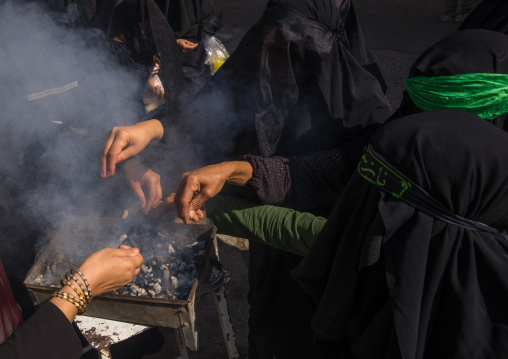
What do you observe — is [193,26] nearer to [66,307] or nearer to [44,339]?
[66,307]

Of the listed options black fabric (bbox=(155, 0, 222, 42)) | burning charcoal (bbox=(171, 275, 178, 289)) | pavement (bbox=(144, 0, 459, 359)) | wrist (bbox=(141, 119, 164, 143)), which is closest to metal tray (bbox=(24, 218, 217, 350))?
burning charcoal (bbox=(171, 275, 178, 289))

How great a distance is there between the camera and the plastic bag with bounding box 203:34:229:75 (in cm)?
423

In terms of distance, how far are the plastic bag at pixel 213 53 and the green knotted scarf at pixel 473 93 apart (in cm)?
282

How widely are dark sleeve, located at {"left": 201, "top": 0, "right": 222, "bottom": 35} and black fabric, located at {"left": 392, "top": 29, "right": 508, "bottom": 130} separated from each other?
9.60 ft

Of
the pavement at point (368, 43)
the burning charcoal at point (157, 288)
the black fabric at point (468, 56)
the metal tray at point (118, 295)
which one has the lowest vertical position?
the pavement at point (368, 43)

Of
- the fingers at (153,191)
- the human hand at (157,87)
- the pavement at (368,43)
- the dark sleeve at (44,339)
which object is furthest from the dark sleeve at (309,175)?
the human hand at (157,87)

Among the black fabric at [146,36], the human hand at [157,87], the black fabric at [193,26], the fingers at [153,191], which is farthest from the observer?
the black fabric at [193,26]

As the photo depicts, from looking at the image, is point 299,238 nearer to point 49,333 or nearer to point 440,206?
point 440,206

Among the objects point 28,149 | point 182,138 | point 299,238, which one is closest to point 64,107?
point 28,149

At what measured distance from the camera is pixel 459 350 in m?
1.21

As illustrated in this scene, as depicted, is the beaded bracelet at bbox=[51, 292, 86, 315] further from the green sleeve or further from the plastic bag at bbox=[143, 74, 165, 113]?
the plastic bag at bbox=[143, 74, 165, 113]

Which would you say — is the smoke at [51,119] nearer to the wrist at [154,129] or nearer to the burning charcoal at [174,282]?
the wrist at [154,129]

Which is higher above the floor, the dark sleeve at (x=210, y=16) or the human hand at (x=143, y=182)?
the dark sleeve at (x=210, y=16)

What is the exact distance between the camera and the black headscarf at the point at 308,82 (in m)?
2.23
